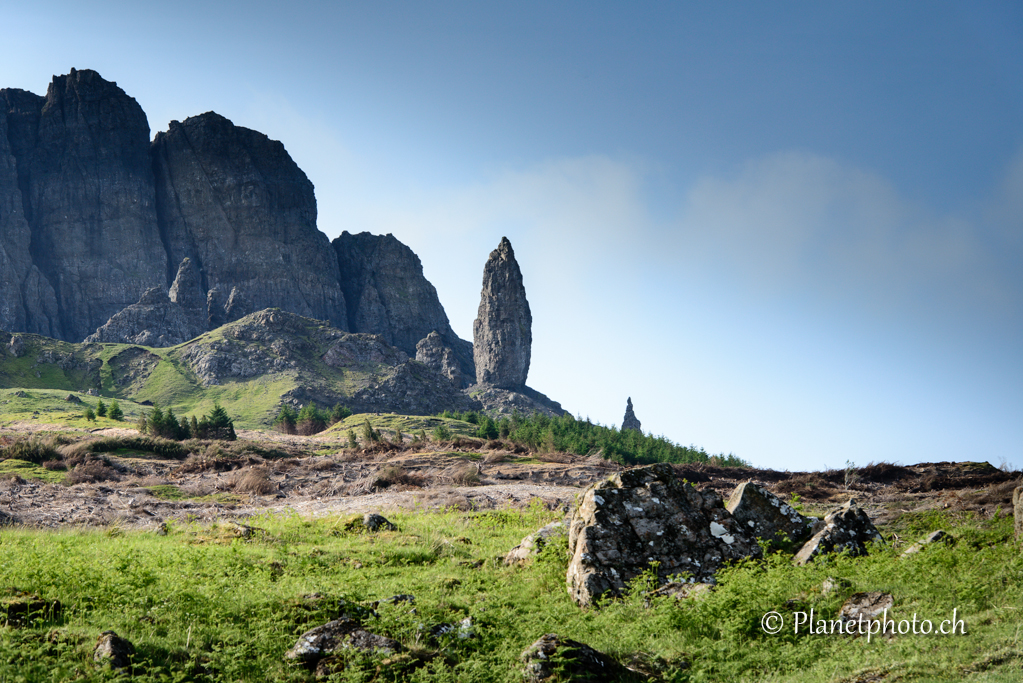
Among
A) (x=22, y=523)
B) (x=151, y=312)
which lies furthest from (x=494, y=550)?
(x=151, y=312)

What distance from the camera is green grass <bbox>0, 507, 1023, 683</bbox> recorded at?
9.36 m

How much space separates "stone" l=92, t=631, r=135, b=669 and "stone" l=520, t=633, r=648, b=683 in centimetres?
559

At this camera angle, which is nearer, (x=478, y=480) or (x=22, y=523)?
(x=22, y=523)

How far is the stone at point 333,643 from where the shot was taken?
995 centimetres

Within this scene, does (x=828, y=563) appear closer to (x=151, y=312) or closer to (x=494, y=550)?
(x=494, y=550)

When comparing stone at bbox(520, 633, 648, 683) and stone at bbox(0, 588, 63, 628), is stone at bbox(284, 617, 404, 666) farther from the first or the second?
stone at bbox(0, 588, 63, 628)

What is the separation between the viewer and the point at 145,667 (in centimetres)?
929

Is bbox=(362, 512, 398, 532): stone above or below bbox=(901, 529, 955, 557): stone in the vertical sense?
below

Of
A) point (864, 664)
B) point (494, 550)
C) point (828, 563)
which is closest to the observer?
point (864, 664)

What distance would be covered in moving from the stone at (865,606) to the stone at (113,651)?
10.8m

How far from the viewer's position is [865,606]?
427 inches

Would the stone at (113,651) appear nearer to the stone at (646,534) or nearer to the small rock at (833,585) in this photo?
the stone at (646,534)

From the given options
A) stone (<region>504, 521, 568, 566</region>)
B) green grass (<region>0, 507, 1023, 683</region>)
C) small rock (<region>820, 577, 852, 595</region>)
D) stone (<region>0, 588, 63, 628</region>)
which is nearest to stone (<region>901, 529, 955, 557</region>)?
green grass (<region>0, 507, 1023, 683</region>)

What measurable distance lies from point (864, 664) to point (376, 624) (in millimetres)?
7252
